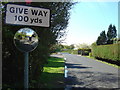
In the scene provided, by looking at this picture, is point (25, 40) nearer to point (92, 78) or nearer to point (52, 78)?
point (52, 78)

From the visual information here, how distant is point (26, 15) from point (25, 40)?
51cm

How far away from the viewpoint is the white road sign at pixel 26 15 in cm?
293

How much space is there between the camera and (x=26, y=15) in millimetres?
3055

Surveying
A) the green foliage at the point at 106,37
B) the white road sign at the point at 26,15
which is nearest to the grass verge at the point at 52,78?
the white road sign at the point at 26,15

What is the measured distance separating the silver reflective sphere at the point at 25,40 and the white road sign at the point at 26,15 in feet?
0.90

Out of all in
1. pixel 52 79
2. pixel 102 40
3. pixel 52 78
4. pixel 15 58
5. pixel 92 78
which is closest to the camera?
pixel 15 58

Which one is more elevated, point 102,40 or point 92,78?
point 102,40

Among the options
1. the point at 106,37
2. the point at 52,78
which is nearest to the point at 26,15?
the point at 52,78

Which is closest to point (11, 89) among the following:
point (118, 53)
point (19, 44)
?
point (19, 44)

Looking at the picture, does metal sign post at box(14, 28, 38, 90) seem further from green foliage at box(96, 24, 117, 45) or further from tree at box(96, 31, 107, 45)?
tree at box(96, 31, 107, 45)

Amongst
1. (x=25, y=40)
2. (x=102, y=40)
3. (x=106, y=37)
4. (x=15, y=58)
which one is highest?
(x=106, y=37)

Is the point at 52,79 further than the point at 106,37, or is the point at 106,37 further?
the point at 106,37

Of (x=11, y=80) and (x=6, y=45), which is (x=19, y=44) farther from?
(x=11, y=80)

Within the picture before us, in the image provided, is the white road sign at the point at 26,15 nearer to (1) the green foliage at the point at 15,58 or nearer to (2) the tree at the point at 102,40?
(1) the green foliage at the point at 15,58
